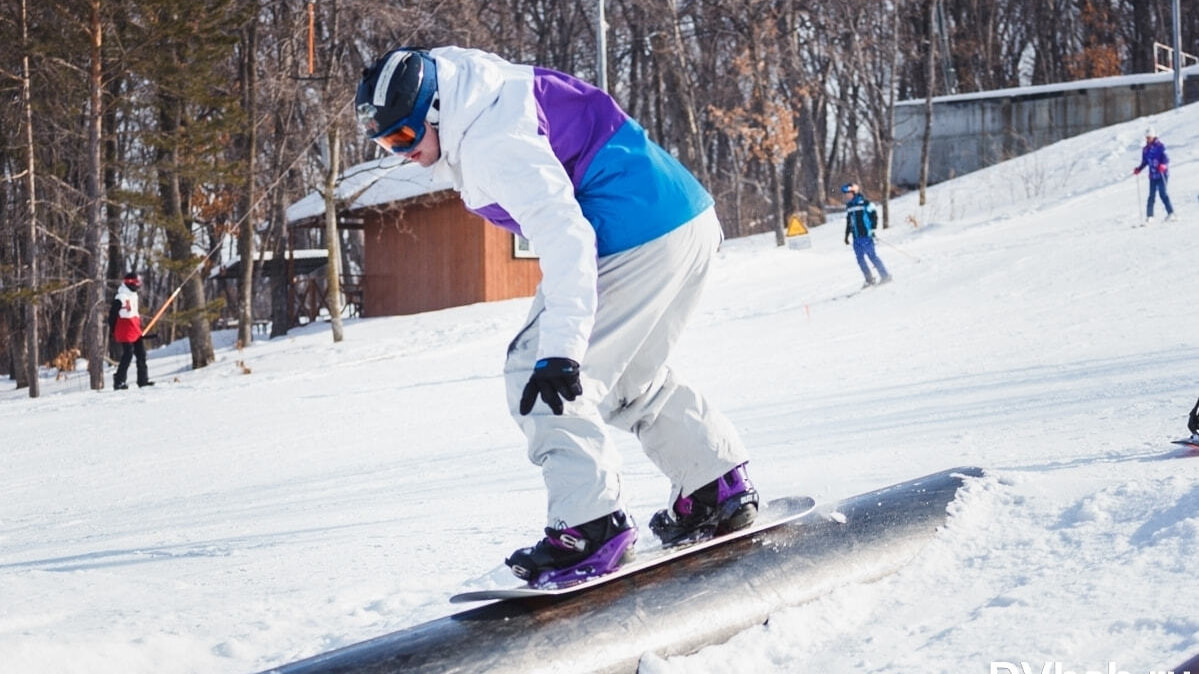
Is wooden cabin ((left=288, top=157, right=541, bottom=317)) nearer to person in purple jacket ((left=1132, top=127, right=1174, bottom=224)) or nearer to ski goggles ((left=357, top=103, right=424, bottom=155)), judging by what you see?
person in purple jacket ((left=1132, top=127, right=1174, bottom=224))

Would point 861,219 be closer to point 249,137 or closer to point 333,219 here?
point 333,219

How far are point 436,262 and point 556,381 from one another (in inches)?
1086

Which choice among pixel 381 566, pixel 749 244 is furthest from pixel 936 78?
pixel 381 566

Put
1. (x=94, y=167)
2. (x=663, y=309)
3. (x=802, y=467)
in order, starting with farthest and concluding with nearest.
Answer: (x=94, y=167), (x=802, y=467), (x=663, y=309)

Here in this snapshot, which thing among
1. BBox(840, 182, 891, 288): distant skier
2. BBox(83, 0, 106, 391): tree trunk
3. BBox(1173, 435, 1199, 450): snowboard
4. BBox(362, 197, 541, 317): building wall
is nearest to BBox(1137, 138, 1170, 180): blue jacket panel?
BBox(840, 182, 891, 288): distant skier

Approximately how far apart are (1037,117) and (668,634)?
128ft

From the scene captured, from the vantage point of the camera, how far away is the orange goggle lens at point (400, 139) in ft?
10.4

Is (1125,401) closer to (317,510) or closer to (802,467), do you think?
(802,467)

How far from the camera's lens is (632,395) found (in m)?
3.56

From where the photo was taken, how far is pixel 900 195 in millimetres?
39250

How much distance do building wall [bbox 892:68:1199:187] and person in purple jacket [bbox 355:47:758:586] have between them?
35.2 metres

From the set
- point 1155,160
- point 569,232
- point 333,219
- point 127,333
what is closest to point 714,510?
point 569,232

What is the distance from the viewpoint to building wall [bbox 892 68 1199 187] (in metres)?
37.0

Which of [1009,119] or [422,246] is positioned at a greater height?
[1009,119]
